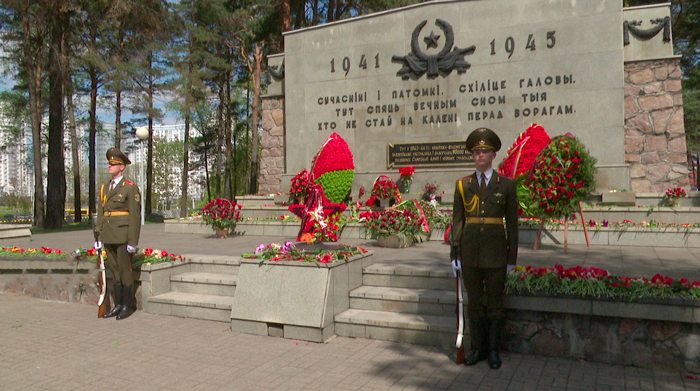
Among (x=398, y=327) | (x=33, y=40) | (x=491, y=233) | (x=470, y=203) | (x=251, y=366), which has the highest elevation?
(x=33, y=40)

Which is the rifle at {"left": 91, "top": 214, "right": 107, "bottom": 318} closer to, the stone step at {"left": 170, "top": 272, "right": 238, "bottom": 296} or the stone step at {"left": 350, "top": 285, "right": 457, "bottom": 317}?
the stone step at {"left": 170, "top": 272, "right": 238, "bottom": 296}

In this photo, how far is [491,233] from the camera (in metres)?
4.41

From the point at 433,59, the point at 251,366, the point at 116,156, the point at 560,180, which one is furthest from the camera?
the point at 433,59

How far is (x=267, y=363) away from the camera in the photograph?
4547 mm

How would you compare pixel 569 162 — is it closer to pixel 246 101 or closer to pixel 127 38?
pixel 127 38

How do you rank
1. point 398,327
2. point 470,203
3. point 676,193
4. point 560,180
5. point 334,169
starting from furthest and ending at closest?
point 334,169 < point 676,193 < point 560,180 < point 398,327 < point 470,203

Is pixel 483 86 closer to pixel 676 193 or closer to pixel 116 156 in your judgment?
pixel 676 193

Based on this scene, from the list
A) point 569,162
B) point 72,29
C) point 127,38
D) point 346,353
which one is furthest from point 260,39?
point 346,353

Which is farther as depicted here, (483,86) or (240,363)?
(483,86)

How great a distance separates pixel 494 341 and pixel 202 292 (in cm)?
377

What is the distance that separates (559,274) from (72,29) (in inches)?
716

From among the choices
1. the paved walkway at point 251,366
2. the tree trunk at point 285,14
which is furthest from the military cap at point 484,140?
the tree trunk at point 285,14

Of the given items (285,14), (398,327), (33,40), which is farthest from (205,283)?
(285,14)

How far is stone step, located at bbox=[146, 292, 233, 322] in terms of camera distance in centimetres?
596
